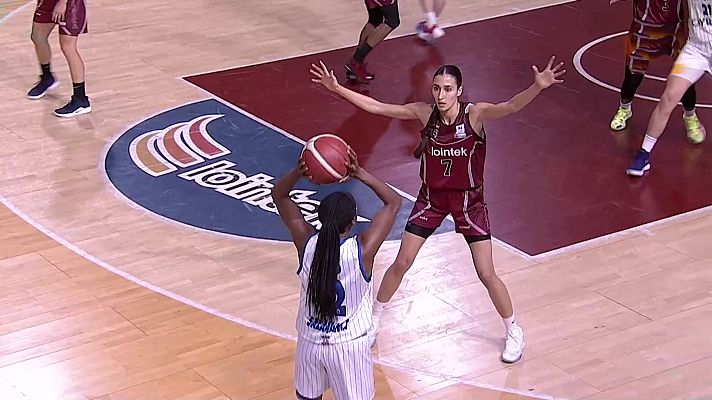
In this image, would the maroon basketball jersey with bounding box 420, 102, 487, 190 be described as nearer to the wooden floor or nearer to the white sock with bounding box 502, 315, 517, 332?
the white sock with bounding box 502, 315, 517, 332

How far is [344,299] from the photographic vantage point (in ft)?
15.2

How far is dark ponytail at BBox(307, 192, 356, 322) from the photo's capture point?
4.53 meters

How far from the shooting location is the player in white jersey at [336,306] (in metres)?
4.55

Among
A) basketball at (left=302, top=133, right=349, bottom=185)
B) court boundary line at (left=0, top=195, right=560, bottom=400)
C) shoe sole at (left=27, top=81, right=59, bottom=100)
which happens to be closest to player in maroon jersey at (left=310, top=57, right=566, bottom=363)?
court boundary line at (left=0, top=195, right=560, bottom=400)

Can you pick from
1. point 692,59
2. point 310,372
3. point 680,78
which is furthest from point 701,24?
point 310,372

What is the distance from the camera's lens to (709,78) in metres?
10.3

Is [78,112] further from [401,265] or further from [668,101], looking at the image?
[668,101]

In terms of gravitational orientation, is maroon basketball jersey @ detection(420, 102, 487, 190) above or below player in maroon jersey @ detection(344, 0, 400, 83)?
above

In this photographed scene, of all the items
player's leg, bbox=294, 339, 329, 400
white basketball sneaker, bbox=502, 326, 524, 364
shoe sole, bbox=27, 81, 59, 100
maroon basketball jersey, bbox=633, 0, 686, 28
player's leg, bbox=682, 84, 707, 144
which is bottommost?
shoe sole, bbox=27, 81, 59, 100

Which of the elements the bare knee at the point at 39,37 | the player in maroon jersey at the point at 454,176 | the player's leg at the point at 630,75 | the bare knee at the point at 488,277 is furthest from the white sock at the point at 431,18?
the bare knee at the point at 488,277

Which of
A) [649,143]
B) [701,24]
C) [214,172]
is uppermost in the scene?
[701,24]

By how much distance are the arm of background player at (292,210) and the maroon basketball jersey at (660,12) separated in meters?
4.65

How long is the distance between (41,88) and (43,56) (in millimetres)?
347

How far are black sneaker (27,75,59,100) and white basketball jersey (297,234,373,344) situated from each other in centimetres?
601
